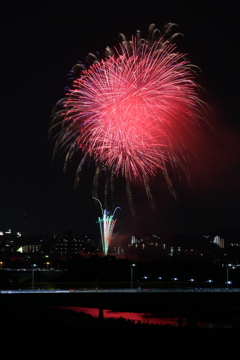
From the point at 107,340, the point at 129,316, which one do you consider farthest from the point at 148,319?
the point at 107,340

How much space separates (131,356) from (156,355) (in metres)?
2.35

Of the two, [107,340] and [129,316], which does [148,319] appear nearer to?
[129,316]

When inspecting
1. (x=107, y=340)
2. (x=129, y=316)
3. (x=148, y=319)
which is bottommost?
(x=129, y=316)

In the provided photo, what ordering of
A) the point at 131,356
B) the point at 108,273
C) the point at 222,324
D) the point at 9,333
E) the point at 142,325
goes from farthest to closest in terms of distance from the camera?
the point at 108,273
the point at 222,324
the point at 142,325
the point at 9,333
the point at 131,356

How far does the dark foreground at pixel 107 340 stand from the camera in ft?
198

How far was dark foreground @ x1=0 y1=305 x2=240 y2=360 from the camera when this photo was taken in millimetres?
60359

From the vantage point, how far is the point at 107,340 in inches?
2657

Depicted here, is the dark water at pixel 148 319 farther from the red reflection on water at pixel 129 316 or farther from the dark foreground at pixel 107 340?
the dark foreground at pixel 107 340

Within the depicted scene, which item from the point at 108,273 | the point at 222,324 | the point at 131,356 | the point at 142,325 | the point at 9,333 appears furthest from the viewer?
the point at 108,273

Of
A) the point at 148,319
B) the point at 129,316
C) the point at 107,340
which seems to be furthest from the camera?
the point at 129,316

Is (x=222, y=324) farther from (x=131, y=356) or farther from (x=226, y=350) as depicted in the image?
(x=131, y=356)

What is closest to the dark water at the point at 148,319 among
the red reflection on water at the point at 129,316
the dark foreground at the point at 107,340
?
the red reflection on water at the point at 129,316

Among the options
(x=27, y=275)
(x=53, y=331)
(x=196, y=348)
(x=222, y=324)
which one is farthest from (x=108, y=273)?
(x=196, y=348)

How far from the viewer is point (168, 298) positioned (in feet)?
267
